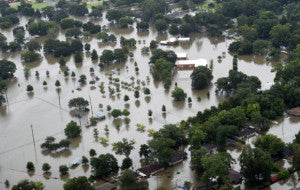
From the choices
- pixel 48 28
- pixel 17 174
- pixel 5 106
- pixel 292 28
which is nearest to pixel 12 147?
pixel 17 174

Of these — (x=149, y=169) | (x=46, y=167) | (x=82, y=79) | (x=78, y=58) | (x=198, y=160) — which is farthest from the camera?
(x=78, y=58)

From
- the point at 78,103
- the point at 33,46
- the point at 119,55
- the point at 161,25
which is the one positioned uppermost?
the point at 161,25

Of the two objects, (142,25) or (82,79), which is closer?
(82,79)

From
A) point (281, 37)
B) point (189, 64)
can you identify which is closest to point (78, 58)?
point (189, 64)

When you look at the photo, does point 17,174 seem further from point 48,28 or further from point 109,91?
point 48,28

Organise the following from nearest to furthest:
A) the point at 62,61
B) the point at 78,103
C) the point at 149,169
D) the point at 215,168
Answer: the point at 215,168 → the point at 149,169 → the point at 78,103 → the point at 62,61

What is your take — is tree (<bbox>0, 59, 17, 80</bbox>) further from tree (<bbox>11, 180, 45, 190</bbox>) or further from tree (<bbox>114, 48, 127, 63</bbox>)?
tree (<bbox>11, 180, 45, 190</bbox>)

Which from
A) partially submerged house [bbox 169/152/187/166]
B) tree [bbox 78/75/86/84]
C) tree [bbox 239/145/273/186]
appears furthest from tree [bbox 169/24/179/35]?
tree [bbox 239/145/273/186]

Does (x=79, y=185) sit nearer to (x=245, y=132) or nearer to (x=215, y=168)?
(x=215, y=168)
